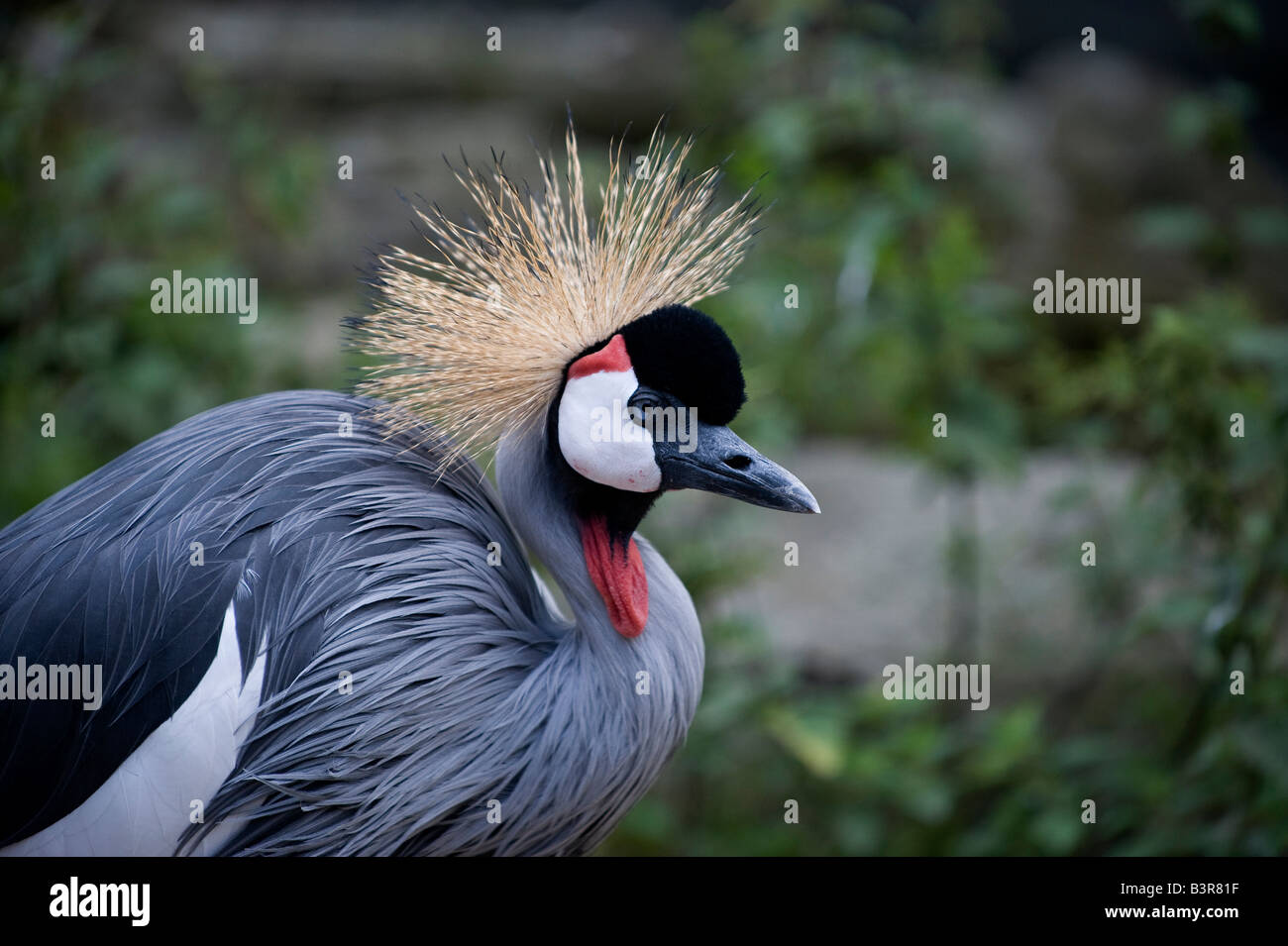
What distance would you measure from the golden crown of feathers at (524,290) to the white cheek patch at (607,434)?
0.22 ft

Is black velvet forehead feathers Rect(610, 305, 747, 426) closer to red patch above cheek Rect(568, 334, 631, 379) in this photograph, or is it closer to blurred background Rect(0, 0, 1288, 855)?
red patch above cheek Rect(568, 334, 631, 379)

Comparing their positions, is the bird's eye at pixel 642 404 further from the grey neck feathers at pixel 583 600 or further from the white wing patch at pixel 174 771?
the white wing patch at pixel 174 771

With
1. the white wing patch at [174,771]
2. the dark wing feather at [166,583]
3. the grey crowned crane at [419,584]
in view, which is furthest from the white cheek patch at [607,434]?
the white wing patch at [174,771]

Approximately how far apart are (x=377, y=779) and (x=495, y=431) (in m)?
0.49

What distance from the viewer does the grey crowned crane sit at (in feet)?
4.67

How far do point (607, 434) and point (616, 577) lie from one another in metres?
Result: 0.20

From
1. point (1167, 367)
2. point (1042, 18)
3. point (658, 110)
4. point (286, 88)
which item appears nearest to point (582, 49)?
point (658, 110)

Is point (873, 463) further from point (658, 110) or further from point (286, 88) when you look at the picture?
point (286, 88)

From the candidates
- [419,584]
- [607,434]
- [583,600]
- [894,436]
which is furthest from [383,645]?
[894,436]

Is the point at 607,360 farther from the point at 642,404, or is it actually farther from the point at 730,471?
the point at 730,471

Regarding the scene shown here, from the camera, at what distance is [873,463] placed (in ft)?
12.4

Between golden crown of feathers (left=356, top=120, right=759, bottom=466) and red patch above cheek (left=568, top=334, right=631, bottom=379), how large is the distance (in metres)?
0.04

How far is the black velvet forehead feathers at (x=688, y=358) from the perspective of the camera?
143 centimetres

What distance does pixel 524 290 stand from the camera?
156 cm
